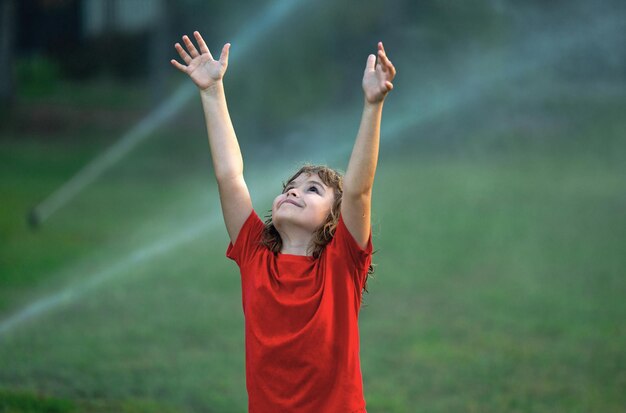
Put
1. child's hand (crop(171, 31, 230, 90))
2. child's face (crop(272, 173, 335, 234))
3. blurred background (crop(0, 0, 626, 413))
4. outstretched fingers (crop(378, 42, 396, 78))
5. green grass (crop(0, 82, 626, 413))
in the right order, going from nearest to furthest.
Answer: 1. outstretched fingers (crop(378, 42, 396, 78))
2. child's face (crop(272, 173, 335, 234))
3. child's hand (crop(171, 31, 230, 90))
4. green grass (crop(0, 82, 626, 413))
5. blurred background (crop(0, 0, 626, 413))

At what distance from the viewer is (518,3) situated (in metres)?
9.48

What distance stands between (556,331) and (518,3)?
4.87 m

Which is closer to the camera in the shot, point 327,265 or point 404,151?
point 327,265

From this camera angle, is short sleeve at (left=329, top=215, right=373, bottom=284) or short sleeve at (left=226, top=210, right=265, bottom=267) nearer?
short sleeve at (left=329, top=215, right=373, bottom=284)

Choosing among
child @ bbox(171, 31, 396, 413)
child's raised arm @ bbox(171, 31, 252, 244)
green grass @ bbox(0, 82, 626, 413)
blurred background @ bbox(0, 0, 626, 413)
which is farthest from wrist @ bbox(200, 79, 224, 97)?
blurred background @ bbox(0, 0, 626, 413)

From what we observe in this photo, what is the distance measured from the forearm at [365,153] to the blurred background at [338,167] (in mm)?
1946

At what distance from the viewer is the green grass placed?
4332 mm

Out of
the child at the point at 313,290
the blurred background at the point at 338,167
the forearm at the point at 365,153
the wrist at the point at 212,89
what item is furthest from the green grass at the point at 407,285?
the wrist at the point at 212,89

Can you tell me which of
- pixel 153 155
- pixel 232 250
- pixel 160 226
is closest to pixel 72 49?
pixel 153 155

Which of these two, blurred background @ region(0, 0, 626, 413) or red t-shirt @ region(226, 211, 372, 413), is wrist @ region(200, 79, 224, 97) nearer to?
red t-shirt @ region(226, 211, 372, 413)

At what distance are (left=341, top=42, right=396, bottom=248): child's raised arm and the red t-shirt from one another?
4cm

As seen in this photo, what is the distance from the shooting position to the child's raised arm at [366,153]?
87.0 inches

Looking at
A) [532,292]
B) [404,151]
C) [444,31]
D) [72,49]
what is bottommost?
[532,292]

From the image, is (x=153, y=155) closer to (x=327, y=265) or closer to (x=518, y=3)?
(x=518, y=3)
